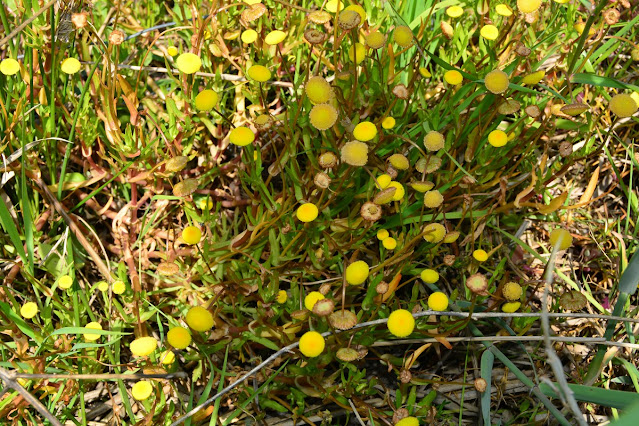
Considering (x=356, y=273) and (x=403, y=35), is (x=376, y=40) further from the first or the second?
(x=356, y=273)

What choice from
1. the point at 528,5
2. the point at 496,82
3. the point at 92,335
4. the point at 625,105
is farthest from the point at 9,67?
the point at 625,105

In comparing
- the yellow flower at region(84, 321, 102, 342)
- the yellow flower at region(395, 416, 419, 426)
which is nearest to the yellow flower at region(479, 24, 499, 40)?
the yellow flower at region(395, 416, 419, 426)

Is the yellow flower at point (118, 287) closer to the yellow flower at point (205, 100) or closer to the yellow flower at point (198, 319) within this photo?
the yellow flower at point (198, 319)

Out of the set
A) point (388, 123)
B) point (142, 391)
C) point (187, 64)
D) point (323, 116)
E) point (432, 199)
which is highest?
point (187, 64)

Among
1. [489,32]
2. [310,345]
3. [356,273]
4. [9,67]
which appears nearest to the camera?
[310,345]

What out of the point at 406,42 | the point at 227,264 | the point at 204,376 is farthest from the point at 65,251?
the point at 406,42

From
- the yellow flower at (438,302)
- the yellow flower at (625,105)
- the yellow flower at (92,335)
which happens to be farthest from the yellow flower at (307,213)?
the yellow flower at (625,105)
